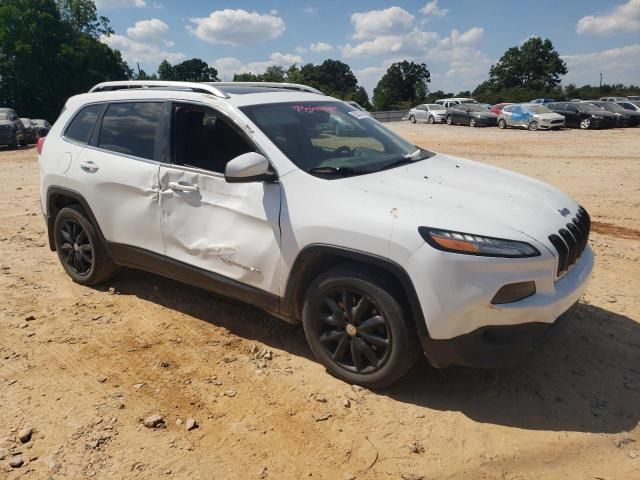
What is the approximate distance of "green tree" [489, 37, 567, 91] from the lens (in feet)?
275

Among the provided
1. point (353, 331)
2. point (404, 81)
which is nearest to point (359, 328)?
point (353, 331)

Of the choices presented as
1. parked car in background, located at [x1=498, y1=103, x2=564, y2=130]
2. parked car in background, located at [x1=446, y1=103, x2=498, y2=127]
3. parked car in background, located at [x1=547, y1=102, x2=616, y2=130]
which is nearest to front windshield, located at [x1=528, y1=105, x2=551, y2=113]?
parked car in background, located at [x1=498, y1=103, x2=564, y2=130]

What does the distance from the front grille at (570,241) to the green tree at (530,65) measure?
290 feet

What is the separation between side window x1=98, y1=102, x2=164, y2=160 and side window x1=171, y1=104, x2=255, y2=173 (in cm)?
23

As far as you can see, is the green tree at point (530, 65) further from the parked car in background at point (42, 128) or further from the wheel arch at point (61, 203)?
the wheel arch at point (61, 203)

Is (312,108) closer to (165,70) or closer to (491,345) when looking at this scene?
(491,345)

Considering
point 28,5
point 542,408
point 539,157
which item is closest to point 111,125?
point 542,408

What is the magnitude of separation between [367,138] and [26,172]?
1257cm

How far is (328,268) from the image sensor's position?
10.6 ft

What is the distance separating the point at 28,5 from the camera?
44.3 m

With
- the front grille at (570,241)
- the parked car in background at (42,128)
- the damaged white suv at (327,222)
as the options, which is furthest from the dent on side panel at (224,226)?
the parked car in background at (42,128)

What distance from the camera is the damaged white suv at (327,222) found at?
2.74 meters

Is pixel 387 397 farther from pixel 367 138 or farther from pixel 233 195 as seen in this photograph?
pixel 367 138

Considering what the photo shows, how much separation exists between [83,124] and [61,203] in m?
0.80
